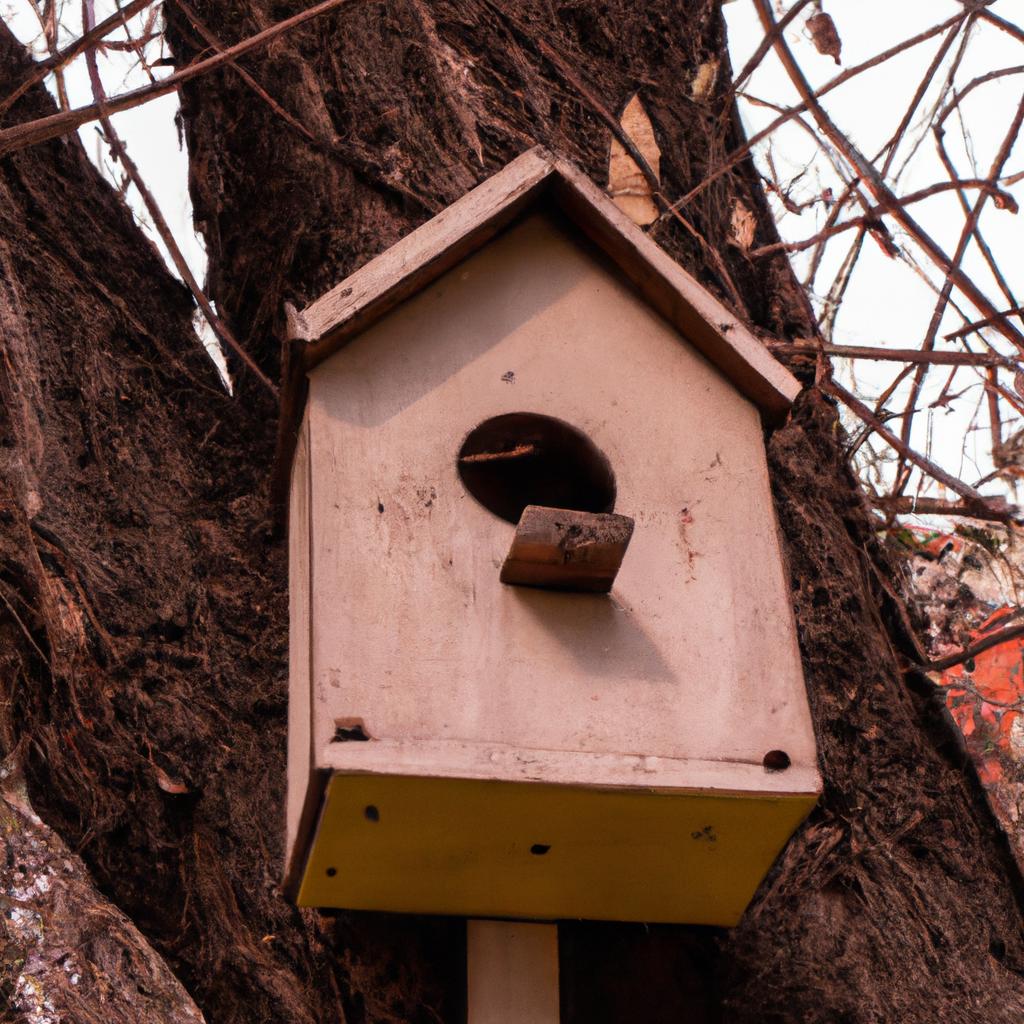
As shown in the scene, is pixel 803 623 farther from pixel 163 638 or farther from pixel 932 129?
pixel 932 129

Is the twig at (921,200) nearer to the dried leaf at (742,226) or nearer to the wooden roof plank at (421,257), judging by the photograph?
the dried leaf at (742,226)

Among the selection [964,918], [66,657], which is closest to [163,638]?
[66,657]

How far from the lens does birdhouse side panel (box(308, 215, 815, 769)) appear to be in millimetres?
1806

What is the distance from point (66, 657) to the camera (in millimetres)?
2098

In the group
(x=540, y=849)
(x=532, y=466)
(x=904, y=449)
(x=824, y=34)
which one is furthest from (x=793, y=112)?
(x=540, y=849)

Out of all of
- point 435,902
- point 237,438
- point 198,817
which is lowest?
point 435,902

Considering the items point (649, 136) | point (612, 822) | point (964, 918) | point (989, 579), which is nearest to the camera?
point (612, 822)

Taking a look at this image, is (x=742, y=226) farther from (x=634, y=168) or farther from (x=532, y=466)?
(x=532, y=466)

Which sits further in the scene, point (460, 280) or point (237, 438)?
point (237, 438)

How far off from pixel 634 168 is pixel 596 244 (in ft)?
2.41

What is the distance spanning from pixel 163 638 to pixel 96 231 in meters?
0.86

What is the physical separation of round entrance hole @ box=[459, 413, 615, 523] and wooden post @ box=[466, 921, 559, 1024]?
22.7 inches

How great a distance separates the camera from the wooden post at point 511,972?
1984 millimetres

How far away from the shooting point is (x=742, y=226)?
10.3 ft
